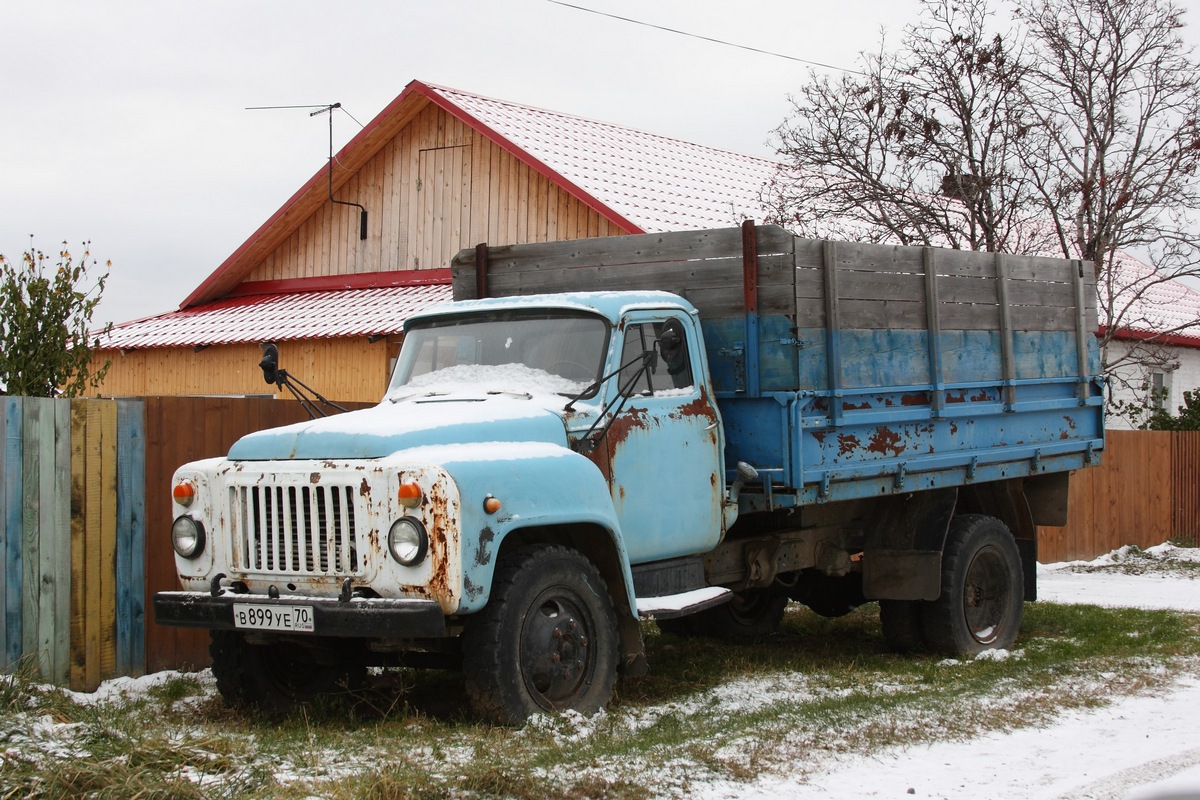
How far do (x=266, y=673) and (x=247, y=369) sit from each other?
43.4ft

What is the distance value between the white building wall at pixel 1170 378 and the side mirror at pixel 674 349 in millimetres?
16910

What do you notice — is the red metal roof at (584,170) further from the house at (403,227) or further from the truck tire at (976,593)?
the truck tire at (976,593)

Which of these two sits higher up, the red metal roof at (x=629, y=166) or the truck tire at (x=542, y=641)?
the red metal roof at (x=629, y=166)

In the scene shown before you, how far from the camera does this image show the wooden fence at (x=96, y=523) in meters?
8.09

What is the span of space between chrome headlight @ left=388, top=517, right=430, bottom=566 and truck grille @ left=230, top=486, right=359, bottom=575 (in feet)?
0.78

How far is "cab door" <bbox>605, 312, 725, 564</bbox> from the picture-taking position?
775cm

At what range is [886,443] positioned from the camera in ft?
29.9

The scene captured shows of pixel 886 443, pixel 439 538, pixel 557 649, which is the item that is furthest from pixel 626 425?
pixel 886 443

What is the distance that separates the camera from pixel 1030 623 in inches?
457

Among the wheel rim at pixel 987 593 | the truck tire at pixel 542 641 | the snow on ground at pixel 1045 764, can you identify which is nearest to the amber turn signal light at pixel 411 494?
the truck tire at pixel 542 641

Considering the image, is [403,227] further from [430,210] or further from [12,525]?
[12,525]

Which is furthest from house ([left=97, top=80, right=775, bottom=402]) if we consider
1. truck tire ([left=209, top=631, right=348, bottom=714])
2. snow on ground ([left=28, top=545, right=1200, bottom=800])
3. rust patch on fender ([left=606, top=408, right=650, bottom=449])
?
snow on ground ([left=28, top=545, right=1200, bottom=800])

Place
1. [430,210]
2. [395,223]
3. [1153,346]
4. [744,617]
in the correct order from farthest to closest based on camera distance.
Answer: [1153,346], [395,223], [430,210], [744,617]

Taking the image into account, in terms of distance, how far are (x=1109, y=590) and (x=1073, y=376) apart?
4218 millimetres
